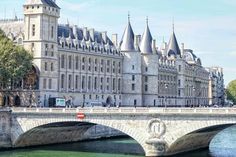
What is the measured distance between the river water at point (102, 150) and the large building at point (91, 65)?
18.2 m

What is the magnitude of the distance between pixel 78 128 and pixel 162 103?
164ft

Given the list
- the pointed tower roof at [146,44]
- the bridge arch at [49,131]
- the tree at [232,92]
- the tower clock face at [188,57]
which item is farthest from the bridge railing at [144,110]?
the tree at [232,92]

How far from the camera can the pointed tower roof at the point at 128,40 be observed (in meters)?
108

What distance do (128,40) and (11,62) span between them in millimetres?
37246

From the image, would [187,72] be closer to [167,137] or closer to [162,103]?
[162,103]

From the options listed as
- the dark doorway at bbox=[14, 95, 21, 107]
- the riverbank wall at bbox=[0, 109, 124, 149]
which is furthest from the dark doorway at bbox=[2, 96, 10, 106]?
the riverbank wall at bbox=[0, 109, 124, 149]

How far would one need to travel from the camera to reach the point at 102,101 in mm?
104250

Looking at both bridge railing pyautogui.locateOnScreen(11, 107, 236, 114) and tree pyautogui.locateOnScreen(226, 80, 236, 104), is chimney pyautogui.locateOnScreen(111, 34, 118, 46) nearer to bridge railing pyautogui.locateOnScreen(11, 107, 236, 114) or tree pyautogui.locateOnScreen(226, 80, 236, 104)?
bridge railing pyautogui.locateOnScreen(11, 107, 236, 114)

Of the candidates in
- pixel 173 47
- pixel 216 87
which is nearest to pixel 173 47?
pixel 173 47

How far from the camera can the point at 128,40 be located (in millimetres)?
108938

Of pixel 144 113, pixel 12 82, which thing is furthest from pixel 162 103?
pixel 144 113

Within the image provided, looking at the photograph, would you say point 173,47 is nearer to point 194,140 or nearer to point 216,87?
point 216,87

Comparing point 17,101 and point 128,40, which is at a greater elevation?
point 128,40

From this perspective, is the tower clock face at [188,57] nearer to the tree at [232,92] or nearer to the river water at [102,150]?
the tree at [232,92]
